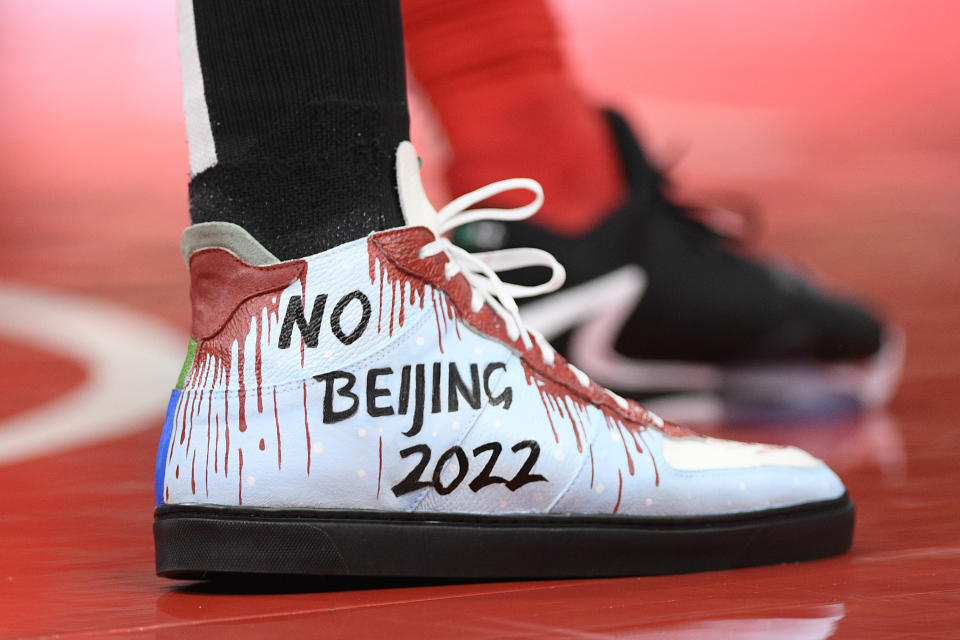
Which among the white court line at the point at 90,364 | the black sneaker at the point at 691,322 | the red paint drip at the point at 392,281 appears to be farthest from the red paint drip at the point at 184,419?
the black sneaker at the point at 691,322

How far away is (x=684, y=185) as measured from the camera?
373 centimetres

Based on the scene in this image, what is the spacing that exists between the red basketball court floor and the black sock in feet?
0.71

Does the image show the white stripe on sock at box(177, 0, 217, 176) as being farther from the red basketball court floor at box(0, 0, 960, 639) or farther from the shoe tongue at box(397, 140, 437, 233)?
the red basketball court floor at box(0, 0, 960, 639)

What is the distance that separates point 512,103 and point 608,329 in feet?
0.94

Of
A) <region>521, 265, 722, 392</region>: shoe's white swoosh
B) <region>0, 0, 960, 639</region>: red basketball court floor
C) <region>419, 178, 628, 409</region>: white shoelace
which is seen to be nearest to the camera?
<region>0, 0, 960, 639</region>: red basketball court floor

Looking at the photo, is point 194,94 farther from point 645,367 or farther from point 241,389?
point 645,367

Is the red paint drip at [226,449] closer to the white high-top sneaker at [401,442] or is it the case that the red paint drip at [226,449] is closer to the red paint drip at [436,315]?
the white high-top sneaker at [401,442]

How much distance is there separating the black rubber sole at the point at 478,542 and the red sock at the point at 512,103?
0.69 metres

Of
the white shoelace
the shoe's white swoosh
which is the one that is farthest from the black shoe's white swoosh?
the white shoelace

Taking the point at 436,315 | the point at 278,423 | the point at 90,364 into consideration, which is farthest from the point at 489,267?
the point at 90,364

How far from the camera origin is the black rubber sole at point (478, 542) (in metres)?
0.71

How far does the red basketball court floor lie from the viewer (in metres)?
0.68

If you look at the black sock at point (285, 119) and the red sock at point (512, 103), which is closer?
the black sock at point (285, 119)

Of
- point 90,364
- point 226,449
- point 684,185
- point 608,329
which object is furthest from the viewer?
point 684,185
